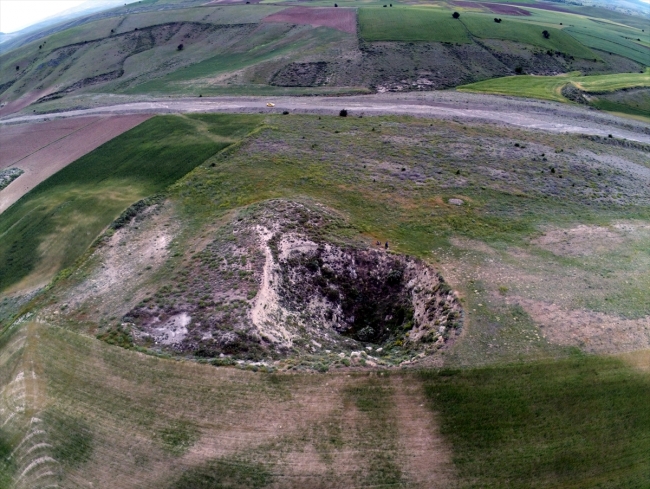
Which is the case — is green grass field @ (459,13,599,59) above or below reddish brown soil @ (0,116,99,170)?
above

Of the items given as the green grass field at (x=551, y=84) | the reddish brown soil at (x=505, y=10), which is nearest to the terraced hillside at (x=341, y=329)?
the green grass field at (x=551, y=84)

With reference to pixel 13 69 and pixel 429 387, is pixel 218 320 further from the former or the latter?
pixel 13 69

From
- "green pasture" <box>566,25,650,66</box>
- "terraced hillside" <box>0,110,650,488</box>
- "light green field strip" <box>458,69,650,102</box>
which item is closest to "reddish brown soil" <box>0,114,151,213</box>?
"terraced hillside" <box>0,110,650,488</box>

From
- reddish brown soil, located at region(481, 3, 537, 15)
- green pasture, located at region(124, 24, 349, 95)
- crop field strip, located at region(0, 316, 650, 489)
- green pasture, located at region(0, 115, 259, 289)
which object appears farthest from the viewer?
reddish brown soil, located at region(481, 3, 537, 15)

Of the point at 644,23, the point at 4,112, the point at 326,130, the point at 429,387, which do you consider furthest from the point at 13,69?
the point at 644,23

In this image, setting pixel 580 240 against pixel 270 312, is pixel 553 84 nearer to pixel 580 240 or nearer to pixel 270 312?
pixel 580 240

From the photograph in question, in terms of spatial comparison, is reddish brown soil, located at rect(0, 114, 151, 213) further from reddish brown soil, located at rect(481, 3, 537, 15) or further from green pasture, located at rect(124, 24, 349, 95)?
reddish brown soil, located at rect(481, 3, 537, 15)

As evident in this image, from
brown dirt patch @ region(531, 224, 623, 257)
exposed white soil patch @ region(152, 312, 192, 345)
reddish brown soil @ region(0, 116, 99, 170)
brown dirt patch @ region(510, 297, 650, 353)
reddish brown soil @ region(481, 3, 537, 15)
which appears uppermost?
reddish brown soil @ region(481, 3, 537, 15)

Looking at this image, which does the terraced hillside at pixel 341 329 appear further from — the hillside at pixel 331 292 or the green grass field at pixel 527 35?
the green grass field at pixel 527 35

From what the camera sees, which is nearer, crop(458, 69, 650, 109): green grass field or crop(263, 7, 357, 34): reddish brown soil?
crop(458, 69, 650, 109): green grass field
